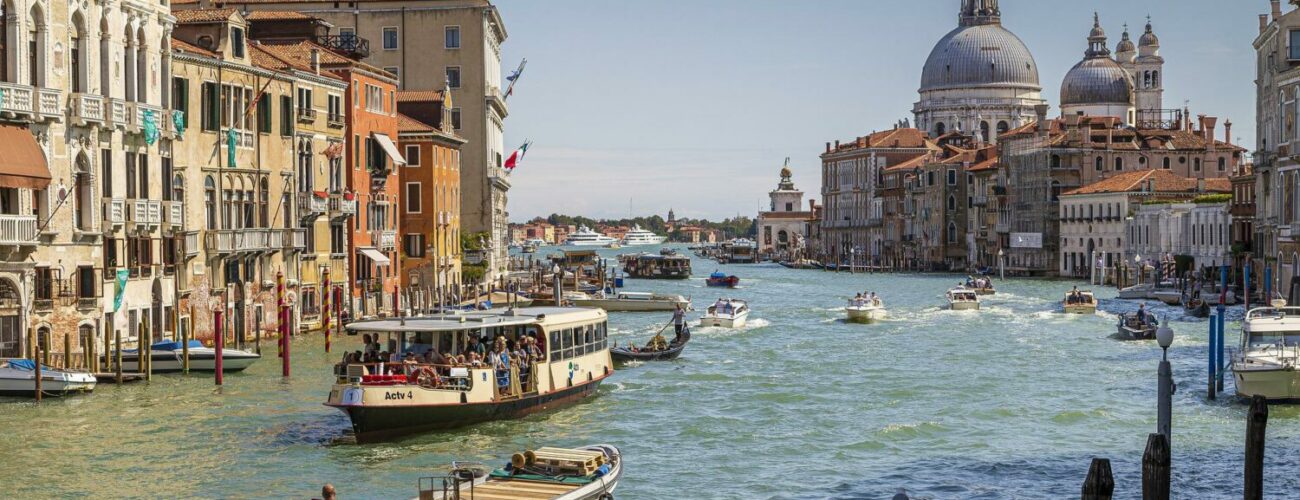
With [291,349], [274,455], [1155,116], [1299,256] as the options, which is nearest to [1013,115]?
[1155,116]

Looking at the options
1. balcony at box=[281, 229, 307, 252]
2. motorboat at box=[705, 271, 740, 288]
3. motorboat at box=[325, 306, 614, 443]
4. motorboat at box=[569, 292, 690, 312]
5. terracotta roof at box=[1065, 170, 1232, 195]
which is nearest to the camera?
motorboat at box=[325, 306, 614, 443]

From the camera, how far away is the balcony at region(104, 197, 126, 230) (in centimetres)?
3130

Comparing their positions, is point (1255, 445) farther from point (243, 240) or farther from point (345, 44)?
point (345, 44)

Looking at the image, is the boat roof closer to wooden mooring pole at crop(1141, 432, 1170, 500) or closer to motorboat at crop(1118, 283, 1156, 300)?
wooden mooring pole at crop(1141, 432, 1170, 500)

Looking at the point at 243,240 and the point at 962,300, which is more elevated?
the point at 243,240

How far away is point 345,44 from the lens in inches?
2041

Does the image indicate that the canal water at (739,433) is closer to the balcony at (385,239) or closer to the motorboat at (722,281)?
the balcony at (385,239)

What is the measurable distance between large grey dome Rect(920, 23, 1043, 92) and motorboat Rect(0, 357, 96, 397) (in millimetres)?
123758

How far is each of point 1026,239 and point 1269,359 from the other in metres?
76.0

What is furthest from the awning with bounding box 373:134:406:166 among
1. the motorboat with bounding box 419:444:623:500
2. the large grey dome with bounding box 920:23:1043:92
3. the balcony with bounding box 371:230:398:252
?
the large grey dome with bounding box 920:23:1043:92

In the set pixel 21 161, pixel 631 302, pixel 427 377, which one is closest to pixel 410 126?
pixel 631 302

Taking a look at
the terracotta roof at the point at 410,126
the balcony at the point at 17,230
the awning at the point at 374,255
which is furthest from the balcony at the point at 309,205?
the balcony at the point at 17,230

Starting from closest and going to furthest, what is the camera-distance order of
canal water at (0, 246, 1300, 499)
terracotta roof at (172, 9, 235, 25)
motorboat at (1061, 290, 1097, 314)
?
1. canal water at (0, 246, 1300, 499)
2. terracotta roof at (172, 9, 235, 25)
3. motorboat at (1061, 290, 1097, 314)

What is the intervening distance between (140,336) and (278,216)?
10.5m
